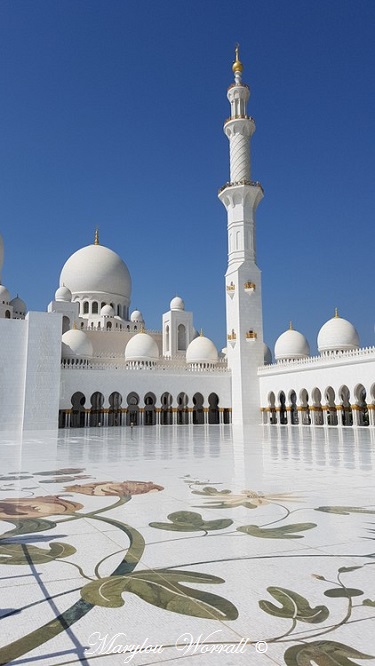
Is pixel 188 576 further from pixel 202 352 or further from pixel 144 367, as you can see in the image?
pixel 202 352

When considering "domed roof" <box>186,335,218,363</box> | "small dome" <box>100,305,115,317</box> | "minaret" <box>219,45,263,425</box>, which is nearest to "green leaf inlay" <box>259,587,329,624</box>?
"minaret" <box>219,45,263,425</box>

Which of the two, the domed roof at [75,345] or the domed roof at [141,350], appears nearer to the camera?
the domed roof at [75,345]

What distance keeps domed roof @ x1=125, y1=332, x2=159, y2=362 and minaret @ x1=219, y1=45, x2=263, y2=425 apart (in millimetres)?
3834

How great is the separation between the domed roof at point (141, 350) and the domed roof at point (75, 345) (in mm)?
2152

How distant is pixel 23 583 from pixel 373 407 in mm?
17230

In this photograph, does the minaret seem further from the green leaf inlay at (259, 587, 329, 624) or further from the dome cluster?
the green leaf inlay at (259, 587, 329, 624)

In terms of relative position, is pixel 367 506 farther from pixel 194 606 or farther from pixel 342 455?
pixel 342 455

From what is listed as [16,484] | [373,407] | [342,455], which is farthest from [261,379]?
[16,484]

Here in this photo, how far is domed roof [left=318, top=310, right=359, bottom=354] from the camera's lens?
22391 millimetres

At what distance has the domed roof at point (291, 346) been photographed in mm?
24797

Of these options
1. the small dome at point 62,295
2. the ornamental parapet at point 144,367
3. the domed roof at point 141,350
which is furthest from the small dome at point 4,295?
the domed roof at point 141,350

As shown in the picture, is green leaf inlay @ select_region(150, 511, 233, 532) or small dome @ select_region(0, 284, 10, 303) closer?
green leaf inlay @ select_region(150, 511, 233, 532)

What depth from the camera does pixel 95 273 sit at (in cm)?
2917

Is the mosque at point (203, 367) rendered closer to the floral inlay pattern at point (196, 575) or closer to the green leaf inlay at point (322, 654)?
the floral inlay pattern at point (196, 575)
